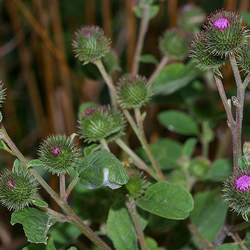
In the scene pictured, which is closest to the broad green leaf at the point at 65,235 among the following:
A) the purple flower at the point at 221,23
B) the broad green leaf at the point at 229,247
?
the broad green leaf at the point at 229,247

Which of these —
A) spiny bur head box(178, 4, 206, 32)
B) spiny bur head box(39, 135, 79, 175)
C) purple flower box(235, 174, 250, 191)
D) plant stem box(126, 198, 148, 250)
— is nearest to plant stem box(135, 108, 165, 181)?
plant stem box(126, 198, 148, 250)

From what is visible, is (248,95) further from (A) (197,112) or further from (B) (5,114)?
(B) (5,114)

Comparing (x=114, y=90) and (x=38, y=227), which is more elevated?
(x=114, y=90)

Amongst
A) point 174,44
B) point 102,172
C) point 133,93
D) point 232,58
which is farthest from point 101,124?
point 174,44

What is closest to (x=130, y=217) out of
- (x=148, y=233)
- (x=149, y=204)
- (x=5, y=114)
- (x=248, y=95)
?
(x=149, y=204)

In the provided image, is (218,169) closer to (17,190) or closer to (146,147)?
(146,147)

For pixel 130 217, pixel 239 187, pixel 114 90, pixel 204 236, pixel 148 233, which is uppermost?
pixel 114 90

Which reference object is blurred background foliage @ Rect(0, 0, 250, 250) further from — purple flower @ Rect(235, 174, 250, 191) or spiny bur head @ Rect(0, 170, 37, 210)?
purple flower @ Rect(235, 174, 250, 191)
